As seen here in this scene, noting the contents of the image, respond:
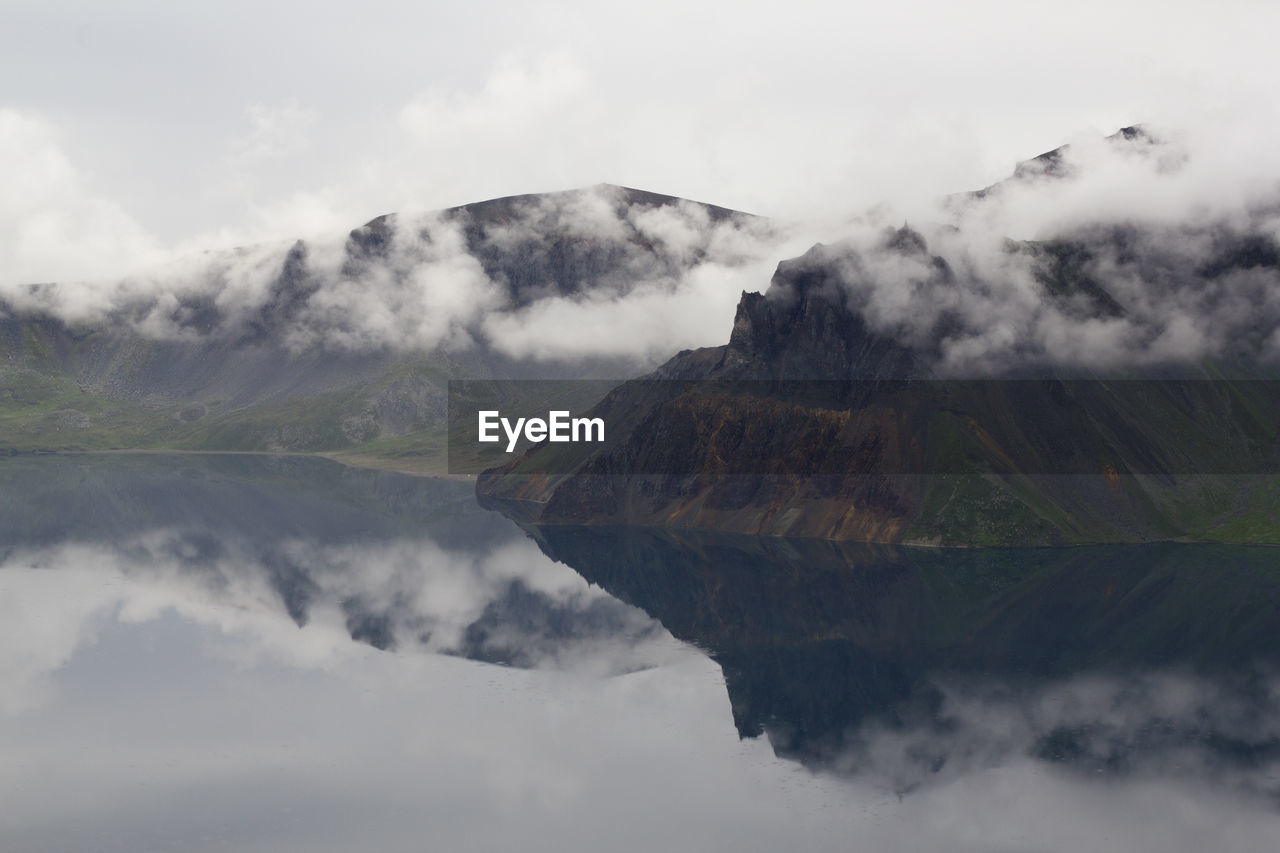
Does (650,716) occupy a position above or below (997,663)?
above

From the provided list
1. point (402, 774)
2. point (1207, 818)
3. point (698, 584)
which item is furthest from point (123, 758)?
point (698, 584)

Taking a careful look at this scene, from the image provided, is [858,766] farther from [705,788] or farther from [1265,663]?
[1265,663]

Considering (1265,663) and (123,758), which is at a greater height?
(123,758)

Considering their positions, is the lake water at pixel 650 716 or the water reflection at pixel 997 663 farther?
the water reflection at pixel 997 663

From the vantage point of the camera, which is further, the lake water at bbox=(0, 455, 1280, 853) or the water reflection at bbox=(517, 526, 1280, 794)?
the water reflection at bbox=(517, 526, 1280, 794)
